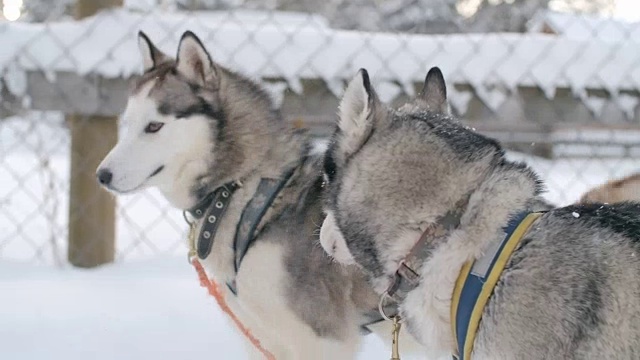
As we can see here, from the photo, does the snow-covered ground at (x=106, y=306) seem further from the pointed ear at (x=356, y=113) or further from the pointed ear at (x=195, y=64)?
the pointed ear at (x=356, y=113)

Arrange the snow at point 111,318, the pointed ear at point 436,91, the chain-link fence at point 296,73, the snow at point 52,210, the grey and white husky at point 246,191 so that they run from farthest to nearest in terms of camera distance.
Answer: the snow at point 52,210 < the chain-link fence at point 296,73 < the snow at point 111,318 < the grey and white husky at point 246,191 < the pointed ear at point 436,91

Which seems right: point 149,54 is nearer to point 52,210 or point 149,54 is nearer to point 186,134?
point 186,134

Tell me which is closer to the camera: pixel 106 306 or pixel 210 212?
pixel 210 212

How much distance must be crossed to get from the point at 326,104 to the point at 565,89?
993 mm

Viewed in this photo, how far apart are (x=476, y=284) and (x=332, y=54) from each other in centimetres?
181

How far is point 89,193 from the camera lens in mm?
3115

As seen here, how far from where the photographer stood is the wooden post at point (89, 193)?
307 centimetres

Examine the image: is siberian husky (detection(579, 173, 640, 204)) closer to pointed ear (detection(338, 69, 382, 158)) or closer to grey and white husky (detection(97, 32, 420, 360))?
grey and white husky (detection(97, 32, 420, 360))

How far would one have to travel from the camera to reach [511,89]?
3078mm

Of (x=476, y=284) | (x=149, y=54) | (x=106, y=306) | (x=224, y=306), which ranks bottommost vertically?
(x=106, y=306)

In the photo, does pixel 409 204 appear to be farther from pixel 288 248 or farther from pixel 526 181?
pixel 288 248

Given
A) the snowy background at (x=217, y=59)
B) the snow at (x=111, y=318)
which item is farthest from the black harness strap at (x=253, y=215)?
the snowy background at (x=217, y=59)

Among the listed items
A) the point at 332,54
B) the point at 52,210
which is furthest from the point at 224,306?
the point at 52,210

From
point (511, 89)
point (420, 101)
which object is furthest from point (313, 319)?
point (511, 89)
